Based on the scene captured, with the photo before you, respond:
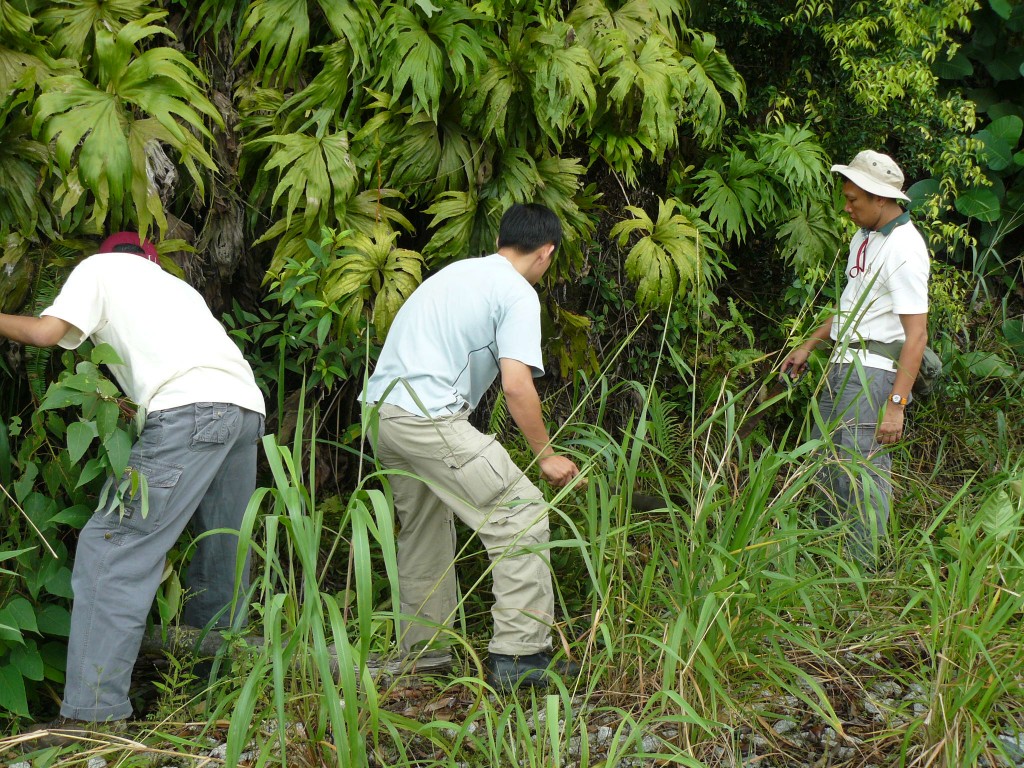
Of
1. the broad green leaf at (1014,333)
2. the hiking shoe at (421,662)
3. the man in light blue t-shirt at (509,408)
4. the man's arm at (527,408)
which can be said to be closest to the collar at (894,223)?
the man in light blue t-shirt at (509,408)

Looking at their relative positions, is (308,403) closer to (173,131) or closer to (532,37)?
(173,131)

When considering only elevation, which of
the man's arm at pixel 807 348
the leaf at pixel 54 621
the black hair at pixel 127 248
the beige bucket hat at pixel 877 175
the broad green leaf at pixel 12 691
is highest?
the beige bucket hat at pixel 877 175

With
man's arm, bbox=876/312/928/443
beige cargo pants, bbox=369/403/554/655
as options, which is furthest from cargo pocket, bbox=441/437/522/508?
man's arm, bbox=876/312/928/443

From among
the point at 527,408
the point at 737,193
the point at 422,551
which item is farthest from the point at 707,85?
the point at 422,551

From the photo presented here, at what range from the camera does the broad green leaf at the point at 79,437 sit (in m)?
2.63

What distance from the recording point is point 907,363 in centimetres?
360

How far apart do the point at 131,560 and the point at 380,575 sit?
1139mm

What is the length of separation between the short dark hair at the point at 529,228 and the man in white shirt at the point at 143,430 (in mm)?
931

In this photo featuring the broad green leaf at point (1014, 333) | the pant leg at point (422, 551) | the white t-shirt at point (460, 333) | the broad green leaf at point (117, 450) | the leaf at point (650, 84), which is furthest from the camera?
the broad green leaf at point (1014, 333)

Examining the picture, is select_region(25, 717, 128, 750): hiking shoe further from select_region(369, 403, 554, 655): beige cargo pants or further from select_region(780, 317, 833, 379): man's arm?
select_region(780, 317, 833, 379): man's arm

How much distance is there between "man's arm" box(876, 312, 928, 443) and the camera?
3592 mm

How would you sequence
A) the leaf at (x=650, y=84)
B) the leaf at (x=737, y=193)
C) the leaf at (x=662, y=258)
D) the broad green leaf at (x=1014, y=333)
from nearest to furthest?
the leaf at (x=650, y=84)
the leaf at (x=662, y=258)
the leaf at (x=737, y=193)
the broad green leaf at (x=1014, y=333)

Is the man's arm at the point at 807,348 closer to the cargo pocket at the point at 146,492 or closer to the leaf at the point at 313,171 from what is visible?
the leaf at the point at 313,171

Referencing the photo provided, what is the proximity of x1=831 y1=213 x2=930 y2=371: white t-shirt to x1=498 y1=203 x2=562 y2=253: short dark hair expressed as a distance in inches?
43.6
